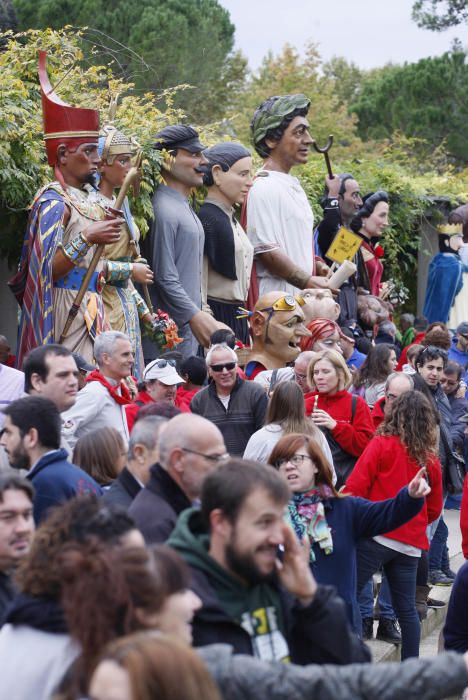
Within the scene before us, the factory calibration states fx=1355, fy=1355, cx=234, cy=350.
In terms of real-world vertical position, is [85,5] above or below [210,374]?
above

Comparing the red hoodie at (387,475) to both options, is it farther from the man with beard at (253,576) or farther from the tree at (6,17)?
the tree at (6,17)

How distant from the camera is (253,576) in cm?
394

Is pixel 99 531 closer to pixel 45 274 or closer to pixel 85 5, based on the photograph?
pixel 45 274

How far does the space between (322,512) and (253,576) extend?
1991mm

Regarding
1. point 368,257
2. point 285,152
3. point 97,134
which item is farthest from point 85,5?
point 97,134

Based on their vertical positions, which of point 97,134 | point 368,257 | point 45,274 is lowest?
point 368,257

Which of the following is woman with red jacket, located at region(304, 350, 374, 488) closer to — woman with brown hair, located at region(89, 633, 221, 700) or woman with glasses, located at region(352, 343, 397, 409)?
woman with glasses, located at region(352, 343, 397, 409)

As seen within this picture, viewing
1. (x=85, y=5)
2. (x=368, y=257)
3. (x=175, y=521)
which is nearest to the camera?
(x=175, y=521)

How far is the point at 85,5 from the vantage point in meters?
30.1

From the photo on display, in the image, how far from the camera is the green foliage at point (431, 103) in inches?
1458

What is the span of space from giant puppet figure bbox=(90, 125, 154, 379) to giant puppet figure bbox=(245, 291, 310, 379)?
100 cm

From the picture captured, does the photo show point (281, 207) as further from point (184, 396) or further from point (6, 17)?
point (6, 17)

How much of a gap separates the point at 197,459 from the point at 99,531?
4.45ft

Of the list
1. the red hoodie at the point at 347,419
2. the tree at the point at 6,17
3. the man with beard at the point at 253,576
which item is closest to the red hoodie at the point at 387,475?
the red hoodie at the point at 347,419
